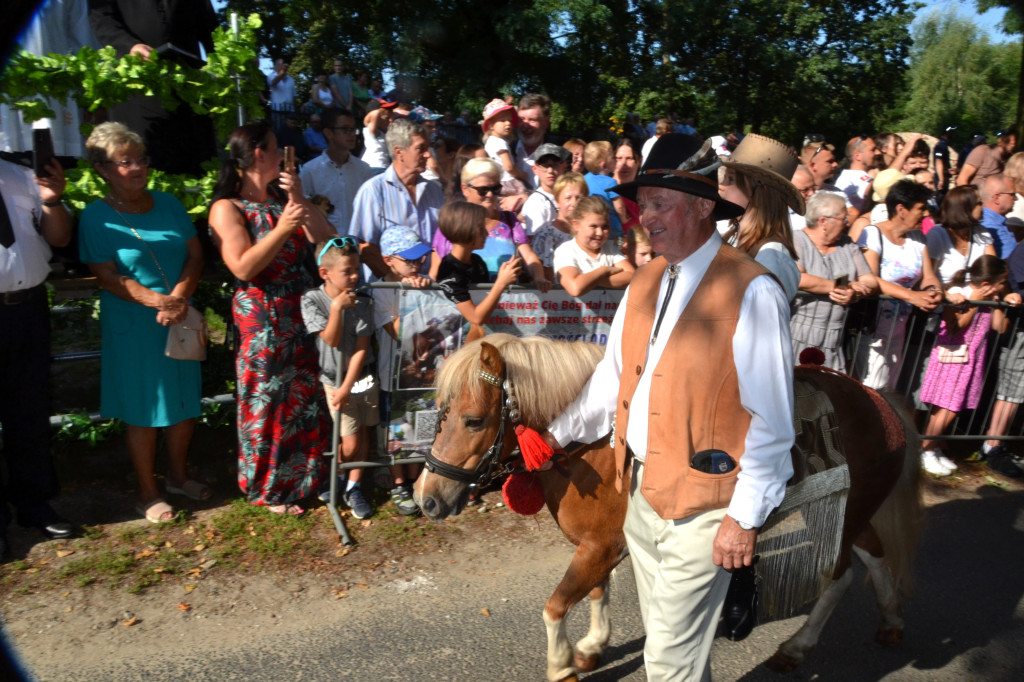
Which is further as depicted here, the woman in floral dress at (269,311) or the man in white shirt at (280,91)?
the man in white shirt at (280,91)

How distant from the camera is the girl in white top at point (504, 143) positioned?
22.0ft

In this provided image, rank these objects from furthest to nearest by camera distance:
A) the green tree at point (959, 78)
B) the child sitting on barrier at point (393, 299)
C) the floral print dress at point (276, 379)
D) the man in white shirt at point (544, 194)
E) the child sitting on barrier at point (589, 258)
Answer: the green tree at point (959, 78) < the man in white shirt at point (544, 194) < the child sitting on barrier at point (589, 258) < the child sitting on barrier at point (393, 299) < the floral print dress at point (276, 379)

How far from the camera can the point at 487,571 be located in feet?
15.0

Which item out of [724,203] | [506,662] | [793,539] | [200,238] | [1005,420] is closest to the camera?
[724,203]

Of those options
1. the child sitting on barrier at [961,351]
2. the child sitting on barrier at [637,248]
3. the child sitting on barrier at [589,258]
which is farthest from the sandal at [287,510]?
the child sitting on barrier at [961,351]

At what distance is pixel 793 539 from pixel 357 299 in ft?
9.67

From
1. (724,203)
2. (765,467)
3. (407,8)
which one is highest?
(407,8)

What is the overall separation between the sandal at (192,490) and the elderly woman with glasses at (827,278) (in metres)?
4.07

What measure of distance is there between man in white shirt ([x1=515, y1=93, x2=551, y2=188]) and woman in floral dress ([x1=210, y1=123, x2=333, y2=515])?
2936 mm

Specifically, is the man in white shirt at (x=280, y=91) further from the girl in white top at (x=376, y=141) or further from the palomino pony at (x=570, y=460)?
the palomino pony at (x=570, y=460)

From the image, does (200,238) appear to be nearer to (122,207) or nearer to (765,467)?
(122,207)

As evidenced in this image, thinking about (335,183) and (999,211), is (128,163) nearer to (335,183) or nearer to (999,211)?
(335,183)

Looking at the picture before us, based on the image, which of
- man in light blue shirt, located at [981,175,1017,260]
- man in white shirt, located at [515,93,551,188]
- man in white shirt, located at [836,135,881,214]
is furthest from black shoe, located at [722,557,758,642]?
man in white shirt, located at [836,135,881,214]

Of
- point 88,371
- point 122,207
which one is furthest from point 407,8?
point 122,207
